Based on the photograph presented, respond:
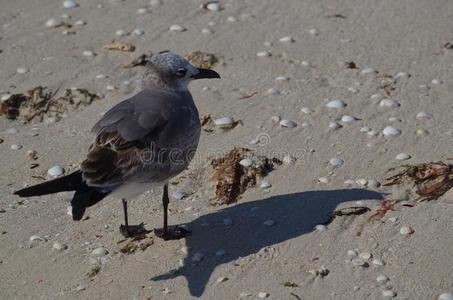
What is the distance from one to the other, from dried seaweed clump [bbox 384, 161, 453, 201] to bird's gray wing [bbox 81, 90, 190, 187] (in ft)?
5.44

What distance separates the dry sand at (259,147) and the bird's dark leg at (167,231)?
0.05 meters

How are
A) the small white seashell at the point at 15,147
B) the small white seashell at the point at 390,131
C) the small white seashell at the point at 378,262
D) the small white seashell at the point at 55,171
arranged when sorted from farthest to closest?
the small white seashell at the point at 15,147
the small white seashell at the point at 390,131
the small white seashell at the point at 55,171
the small white seashell at the point at 378,262

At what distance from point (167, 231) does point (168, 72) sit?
1186 millimetres

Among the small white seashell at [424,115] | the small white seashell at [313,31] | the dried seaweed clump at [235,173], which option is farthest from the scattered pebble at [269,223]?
the small white seashell at [313,31]

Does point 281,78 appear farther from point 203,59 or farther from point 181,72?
point 181,72

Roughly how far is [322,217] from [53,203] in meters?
2.04

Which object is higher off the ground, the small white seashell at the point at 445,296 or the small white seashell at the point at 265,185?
the small white seashell at the point at 445,296


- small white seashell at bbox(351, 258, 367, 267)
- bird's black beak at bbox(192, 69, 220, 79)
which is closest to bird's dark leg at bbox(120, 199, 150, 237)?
bird's black beak at bbox(192, 69, 220, 79)

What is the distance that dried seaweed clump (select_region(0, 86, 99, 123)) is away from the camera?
7.37 m

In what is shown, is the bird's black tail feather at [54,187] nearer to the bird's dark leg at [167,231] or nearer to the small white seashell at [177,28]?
the bird's dark leg at [167,231]

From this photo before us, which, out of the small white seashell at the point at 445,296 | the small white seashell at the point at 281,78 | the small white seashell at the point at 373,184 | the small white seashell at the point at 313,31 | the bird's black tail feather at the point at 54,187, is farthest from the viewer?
the small white seashell at the point at 313,31

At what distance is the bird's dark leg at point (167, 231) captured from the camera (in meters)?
5.67

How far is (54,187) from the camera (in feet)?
17.1

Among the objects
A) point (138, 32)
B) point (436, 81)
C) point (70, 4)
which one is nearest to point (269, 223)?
point (436, 81)
